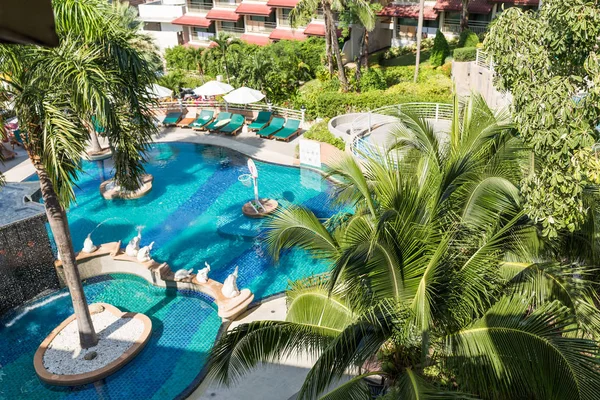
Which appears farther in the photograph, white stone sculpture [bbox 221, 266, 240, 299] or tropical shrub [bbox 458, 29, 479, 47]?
tropical shrub [bbox 458, 29, 479, 47]

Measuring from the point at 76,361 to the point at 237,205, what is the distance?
8589 mm

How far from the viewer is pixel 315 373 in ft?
20.7

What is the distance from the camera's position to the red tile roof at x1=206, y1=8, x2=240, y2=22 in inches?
1631

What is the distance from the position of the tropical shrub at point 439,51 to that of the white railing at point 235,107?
1038cm

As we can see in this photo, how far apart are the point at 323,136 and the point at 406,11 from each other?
19021mm

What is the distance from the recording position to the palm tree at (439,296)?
605cm

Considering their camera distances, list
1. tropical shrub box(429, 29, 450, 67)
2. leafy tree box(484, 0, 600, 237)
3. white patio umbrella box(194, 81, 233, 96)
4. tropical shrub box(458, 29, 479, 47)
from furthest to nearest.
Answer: tropical shrub box(429, 29, 450, 67) < tropical shrub box(458, 29, 479, 47) < white patio umbrella box(194, 81, 233, 96) < leafy tree box(484, 0, 600, 237)

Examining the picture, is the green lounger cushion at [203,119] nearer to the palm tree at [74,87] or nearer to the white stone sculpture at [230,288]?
the white stone sculpture at [230,288]

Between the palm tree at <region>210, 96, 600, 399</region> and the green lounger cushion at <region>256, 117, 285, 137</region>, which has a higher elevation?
the palm tree at <region>210, 96, 600, 399</region>

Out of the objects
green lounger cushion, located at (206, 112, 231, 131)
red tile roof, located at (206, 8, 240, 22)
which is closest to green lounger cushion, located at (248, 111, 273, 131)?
green lounger cushion, located at (206, 112, 231, 131)

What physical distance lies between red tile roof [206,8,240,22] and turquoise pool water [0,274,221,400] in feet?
101

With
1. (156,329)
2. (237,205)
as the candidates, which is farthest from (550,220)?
(237,205)

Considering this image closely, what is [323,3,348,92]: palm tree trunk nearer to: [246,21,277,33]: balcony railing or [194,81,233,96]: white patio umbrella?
[194,81,233,96]: white patio umbrella

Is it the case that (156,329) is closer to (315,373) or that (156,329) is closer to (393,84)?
(315,373)
